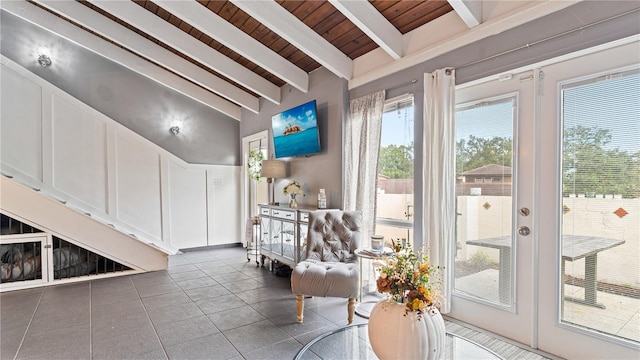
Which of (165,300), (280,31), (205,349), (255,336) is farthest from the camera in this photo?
(165,300)

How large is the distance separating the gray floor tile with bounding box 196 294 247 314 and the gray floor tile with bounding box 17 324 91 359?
0.96 m

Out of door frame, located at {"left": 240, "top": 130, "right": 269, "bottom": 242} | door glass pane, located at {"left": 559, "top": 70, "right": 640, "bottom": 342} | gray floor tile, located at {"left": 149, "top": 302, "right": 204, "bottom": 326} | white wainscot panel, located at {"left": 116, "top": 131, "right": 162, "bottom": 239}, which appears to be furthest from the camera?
door frame, located at {"left": 240, "top": 130, "right": 269, "bottom": 242}

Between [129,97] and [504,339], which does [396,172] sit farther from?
[129,97]

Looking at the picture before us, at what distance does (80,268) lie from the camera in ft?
13.7

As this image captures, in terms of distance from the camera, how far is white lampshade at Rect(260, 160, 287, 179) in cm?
468

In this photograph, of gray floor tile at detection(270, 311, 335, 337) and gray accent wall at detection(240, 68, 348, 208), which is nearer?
gray floor tile at detection(270, 311, 335, 337)

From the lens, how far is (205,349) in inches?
92.5

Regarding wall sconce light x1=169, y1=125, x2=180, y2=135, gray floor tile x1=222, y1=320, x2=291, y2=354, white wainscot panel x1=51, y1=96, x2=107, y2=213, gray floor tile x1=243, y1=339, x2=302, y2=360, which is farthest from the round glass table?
wall sconce light x1=169, y1=125, x2=180, y2=135

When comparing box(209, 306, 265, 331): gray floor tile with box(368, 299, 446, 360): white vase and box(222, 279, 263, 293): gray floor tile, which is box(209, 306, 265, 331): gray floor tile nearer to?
box(222, 279, 263, 293): gray floor tile

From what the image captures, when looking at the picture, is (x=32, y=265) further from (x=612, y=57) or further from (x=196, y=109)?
(x=612, y=57)

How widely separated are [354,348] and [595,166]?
6.57 feet

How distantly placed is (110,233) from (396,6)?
4420 mm

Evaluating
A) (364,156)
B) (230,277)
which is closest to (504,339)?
(364,156)

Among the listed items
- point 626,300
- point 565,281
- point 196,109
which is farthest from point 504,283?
point 196,109
